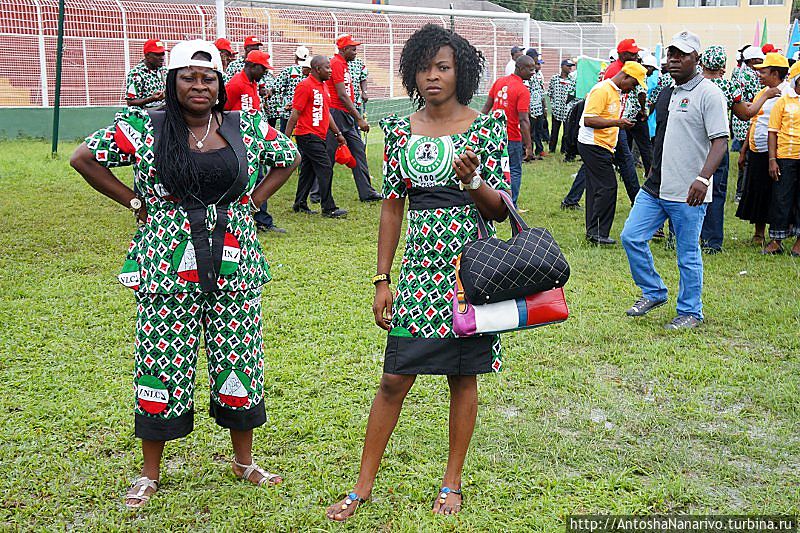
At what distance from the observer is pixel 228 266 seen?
3910mm

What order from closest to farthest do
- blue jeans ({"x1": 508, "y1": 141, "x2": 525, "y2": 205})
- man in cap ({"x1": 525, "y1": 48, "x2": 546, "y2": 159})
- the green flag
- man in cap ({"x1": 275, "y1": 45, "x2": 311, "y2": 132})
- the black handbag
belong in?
1. the black handbag
2. blue jeans ({"x1": 508, "y1": 141, "x2": 525, "y2": 205})
3. man in cap ({"x1": 275, "y1": 45, "x2": 311, "y2": 132})
4. man in cap ({"x1": 525, "y1": 48, "x2": 546, "y2": 159})
5. the green flag

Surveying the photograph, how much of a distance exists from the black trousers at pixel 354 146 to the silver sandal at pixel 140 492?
325 inches

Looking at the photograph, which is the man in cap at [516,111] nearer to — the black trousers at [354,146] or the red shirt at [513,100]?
the red shirt at [513,100]

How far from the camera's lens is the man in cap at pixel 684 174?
6.51m

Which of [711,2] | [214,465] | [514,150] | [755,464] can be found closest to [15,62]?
[514,150]

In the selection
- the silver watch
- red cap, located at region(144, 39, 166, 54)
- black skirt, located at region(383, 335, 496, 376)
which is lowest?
black skirt, located at region(383, 335, 496, 376)

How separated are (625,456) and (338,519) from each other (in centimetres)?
163

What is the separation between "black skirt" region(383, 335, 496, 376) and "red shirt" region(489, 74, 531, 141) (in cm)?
827

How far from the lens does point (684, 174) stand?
263 inches

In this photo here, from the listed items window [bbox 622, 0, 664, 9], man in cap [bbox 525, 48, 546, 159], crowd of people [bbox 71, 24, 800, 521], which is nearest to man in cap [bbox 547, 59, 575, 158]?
man in cap [bbox 525, 48, 546, 159]

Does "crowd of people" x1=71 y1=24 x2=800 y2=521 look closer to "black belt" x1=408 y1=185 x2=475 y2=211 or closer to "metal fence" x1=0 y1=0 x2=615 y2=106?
"black belt" x1=408 y1=185 x2=475 y2=211

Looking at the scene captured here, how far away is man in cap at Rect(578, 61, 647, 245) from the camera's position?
31.2 ft

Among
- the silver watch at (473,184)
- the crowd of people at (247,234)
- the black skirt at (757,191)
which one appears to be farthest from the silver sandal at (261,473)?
the black skirt at (757,191)

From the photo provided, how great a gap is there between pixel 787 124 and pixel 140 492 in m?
7.76
